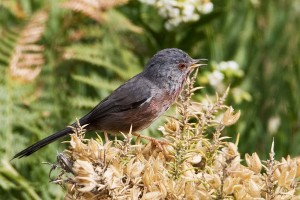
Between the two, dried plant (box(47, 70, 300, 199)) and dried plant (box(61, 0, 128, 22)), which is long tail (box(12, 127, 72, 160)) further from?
dried plant (box(61, 0, 128, 22))

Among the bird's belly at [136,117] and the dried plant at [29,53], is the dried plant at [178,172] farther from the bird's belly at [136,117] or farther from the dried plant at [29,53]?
the dried plant at [29,53]

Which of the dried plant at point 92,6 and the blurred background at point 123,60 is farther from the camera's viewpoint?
the dried plant at point 92,6

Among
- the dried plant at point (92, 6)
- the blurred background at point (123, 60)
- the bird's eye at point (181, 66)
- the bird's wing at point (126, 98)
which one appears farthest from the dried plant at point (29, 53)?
the bird's eye at point (181, 66)

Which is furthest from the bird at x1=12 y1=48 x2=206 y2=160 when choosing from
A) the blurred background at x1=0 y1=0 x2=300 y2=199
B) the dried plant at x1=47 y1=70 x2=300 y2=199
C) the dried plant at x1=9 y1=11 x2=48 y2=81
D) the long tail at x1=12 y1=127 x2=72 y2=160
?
the dried plant at x1=47 y1=70 x2=300 y2=199

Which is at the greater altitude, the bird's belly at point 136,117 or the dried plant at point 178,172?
the dried plant at point 178,172

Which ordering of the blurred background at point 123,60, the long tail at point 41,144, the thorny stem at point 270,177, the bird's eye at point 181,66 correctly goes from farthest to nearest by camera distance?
the blurred background at point 123,60, the bird's eye at point 181,66, the long tail at point 41,144, the thorny stem at point 270,177

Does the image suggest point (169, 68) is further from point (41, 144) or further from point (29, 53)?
point (29, 53)
